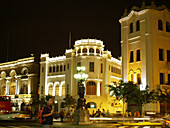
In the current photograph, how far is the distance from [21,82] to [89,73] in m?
23.5

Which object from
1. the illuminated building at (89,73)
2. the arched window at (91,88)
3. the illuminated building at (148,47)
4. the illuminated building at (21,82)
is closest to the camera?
the illuminated building at (148,47)

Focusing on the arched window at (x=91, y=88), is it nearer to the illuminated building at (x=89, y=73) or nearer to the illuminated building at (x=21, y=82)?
the illuminated building at (x=89, y=73)

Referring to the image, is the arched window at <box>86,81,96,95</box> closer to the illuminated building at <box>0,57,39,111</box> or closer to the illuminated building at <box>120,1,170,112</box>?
the illuminated building at <box>120,1,170,112</box>

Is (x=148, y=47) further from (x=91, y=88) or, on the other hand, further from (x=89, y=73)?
(x=91, y=88)

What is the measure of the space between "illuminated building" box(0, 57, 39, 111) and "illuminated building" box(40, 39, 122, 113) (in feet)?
24.8

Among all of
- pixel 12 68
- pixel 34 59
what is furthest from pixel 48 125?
pixel 12 68

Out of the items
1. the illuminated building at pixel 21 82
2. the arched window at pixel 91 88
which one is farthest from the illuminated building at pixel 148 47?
the illuminated building at pixel 21 82

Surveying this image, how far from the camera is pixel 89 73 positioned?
58969 mm

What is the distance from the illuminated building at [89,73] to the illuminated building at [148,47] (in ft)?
39.5

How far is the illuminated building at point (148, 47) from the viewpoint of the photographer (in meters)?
44.5

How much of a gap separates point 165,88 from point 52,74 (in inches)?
1152

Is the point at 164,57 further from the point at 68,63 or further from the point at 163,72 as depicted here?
the point at 68,63

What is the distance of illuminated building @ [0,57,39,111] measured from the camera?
71.2 metres

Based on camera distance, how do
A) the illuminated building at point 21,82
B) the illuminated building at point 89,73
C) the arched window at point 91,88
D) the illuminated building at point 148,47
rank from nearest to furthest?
the illuminated building at point 148,47, the arched window at point 91,88, the illuminated building at point 89,73, the illuminated building at point 21,82
